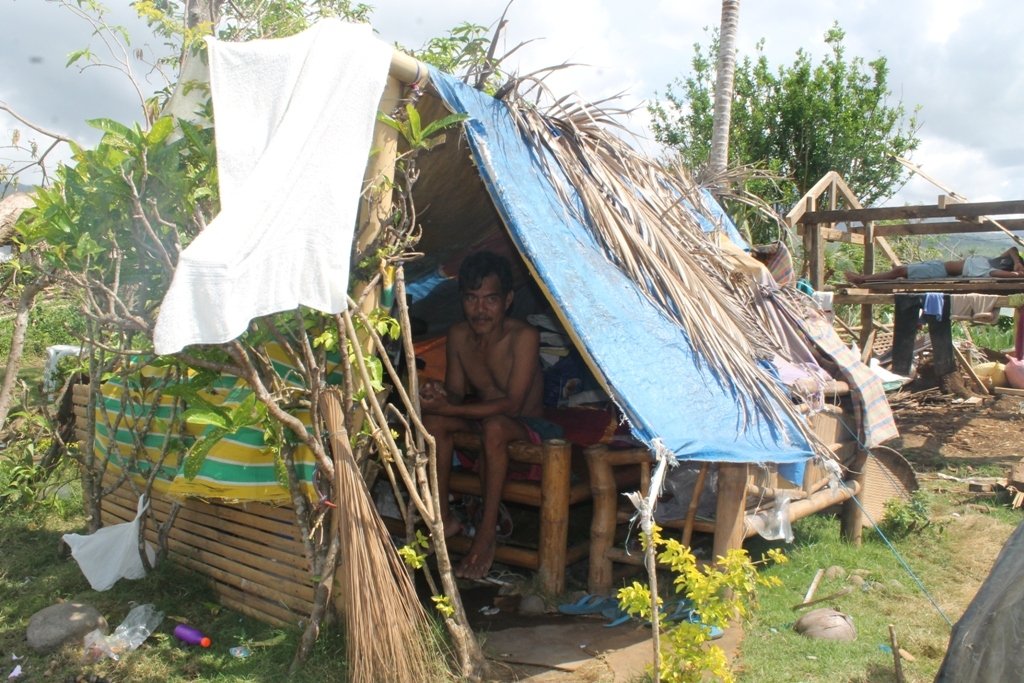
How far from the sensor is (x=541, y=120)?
4398 millimetres

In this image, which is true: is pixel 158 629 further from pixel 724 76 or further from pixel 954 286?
pixel 724 76

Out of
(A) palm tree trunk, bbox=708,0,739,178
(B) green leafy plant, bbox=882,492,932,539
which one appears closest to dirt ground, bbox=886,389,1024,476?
(B) green leafy plant, bbox=882,492,932,539

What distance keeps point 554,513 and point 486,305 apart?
47.9 inches

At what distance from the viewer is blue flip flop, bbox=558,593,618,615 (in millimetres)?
4059

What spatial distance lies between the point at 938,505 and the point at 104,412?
5565mm

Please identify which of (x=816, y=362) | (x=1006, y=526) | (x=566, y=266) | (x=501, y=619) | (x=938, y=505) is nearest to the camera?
(x=566, y=266)

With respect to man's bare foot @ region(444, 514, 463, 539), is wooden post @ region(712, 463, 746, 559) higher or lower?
higher

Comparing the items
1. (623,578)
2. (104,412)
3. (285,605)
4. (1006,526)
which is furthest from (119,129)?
(1006,526)

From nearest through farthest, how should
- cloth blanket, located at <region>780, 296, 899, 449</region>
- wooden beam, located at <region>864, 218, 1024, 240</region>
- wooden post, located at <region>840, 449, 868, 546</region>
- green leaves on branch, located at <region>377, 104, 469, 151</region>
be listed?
green leaves on branch, located at <region>377, 104, 469, 151</region> < cloth blanket, located at <region>780, 296, 899, 449</region> < wooden post, located at <region>840, 449, 868, 546</region> < wooden beam, located at <region>864, 218, 1024, 240</region>

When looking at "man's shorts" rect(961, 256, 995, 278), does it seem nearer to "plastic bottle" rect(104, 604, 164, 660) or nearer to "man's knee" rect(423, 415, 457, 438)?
"man's knee" rect(423, 415, 457, 438)

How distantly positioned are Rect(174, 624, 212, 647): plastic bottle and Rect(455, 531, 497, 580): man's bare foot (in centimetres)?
121

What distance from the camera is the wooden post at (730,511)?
381 centimetres

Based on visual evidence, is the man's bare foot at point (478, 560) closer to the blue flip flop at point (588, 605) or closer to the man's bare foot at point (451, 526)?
the man's bare foot at point (451, 526)

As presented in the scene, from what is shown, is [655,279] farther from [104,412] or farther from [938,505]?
[938,505]
